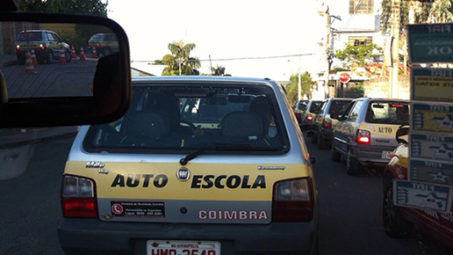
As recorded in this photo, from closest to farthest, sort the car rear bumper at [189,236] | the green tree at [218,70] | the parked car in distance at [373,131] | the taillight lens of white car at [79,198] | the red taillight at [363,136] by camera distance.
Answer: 1. the car rear bumper at [189,236]
2. the taillight lens of white car at [79,198]
3. the parked car in distance at [373,131]
4. the red taillight at [363,136]
5. the green tree at [218,70]

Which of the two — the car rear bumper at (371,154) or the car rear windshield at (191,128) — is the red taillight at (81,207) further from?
the car rear bumper at (371,154)

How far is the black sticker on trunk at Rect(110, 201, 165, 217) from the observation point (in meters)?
3.11

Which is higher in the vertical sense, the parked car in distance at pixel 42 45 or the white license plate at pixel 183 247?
the parked car in distance at pixel 42 45

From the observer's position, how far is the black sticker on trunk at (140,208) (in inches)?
122

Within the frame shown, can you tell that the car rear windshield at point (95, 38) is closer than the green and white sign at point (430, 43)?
Yes

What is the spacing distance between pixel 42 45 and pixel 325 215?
4.90 meters

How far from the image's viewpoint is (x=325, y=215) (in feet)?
20.2

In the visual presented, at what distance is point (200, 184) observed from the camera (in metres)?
3.10

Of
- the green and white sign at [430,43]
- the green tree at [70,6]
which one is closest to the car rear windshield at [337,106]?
the green tree at [70,6]

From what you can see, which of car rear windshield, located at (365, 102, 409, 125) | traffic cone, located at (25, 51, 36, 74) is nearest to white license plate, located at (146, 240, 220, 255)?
traffic cone, located at (25, 51, 36, 74)

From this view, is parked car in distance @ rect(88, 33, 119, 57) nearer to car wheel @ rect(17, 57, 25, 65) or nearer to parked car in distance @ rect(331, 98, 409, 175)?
car wheel @ rect(17, 57, 25, 65)

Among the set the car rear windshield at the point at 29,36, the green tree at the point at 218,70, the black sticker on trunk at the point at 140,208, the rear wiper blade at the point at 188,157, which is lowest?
the black sticker on trunk at the point at 140,208

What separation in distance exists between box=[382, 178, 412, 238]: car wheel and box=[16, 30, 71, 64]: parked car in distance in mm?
4120

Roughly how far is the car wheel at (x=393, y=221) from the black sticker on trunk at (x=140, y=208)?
2.98m
